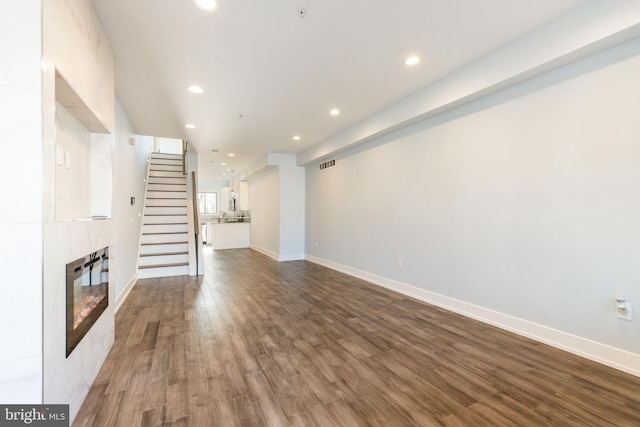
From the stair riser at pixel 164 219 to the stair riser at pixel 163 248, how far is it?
65 cm

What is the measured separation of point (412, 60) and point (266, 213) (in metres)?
6.26

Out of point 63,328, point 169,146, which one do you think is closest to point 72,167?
point 63,328

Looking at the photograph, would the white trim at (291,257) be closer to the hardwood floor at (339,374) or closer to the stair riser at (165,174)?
the stair riser at (165,174)

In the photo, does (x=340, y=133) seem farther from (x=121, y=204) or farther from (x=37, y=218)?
(x=37, y=218)

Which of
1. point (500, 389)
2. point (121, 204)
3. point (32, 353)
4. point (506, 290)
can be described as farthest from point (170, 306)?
point (506, 290)

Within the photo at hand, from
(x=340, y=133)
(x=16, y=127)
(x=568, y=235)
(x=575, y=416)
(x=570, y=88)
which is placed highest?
(x=340, y=133)

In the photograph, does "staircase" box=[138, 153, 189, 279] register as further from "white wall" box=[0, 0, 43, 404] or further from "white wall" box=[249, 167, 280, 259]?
"white wall" box=[0, 0, 43, 404]

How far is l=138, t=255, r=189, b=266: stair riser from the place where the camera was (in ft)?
18.1

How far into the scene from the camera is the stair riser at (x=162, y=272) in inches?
209

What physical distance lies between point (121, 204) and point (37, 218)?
10.2ft

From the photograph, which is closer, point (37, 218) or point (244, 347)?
point (37, 218)

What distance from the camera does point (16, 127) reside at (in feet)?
4.17

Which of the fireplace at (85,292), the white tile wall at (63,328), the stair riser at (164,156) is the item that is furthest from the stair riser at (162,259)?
the white tile wall at (63,328)

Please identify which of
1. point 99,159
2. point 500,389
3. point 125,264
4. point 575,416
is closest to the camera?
→ point 575,416
